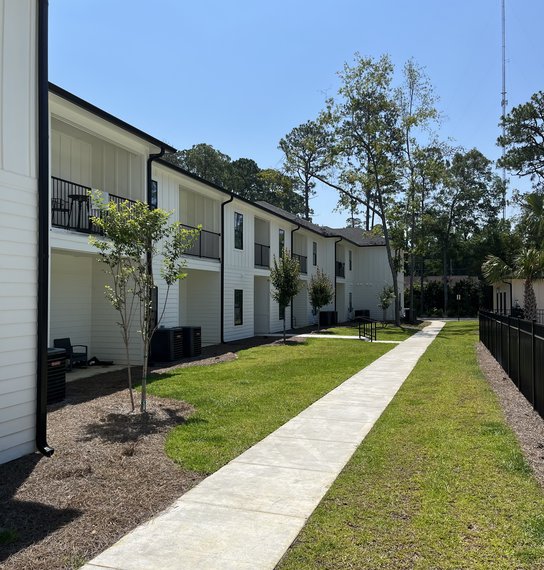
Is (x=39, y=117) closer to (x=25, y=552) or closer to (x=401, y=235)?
(x=25, y=552)

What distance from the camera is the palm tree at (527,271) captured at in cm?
2025

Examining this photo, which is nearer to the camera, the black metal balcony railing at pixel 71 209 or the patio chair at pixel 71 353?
the black metal balcony railing at pixel 71 209

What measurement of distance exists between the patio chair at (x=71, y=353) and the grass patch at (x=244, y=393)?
2601 millimetres

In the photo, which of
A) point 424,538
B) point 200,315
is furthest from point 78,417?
point 200,315

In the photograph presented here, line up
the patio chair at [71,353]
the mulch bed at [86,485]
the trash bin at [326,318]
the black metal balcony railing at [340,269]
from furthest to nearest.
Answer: the black metal balcony railing at [340,269] → the trash bin at [326,318] → the patio chair at [71,353] → the mulch bed at [86,485]

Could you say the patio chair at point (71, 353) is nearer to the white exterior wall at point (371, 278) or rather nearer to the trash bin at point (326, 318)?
the trash bin at point (326, 318)

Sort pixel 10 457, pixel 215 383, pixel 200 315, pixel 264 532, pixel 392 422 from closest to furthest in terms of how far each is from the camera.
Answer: pixel 264 532 < pixel 10 457 < pixel 392 422 < pixel 215 383 < pixel 200 315

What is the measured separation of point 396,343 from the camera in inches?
825

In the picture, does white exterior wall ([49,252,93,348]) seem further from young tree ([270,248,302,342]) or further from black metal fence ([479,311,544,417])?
black metal fence ([479,311,544,417])

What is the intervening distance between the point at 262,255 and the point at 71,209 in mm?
12354

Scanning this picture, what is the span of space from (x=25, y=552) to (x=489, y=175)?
61302 mm

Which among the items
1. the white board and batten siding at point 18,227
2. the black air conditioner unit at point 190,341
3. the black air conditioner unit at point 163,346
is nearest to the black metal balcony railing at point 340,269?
the black air conditioner unit at point 190,341

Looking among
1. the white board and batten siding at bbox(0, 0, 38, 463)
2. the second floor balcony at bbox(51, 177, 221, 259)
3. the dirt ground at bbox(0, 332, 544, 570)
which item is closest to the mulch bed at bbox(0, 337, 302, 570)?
the dirt ground at bbox(0, 332, 544, 570)

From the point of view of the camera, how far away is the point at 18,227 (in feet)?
19.1
